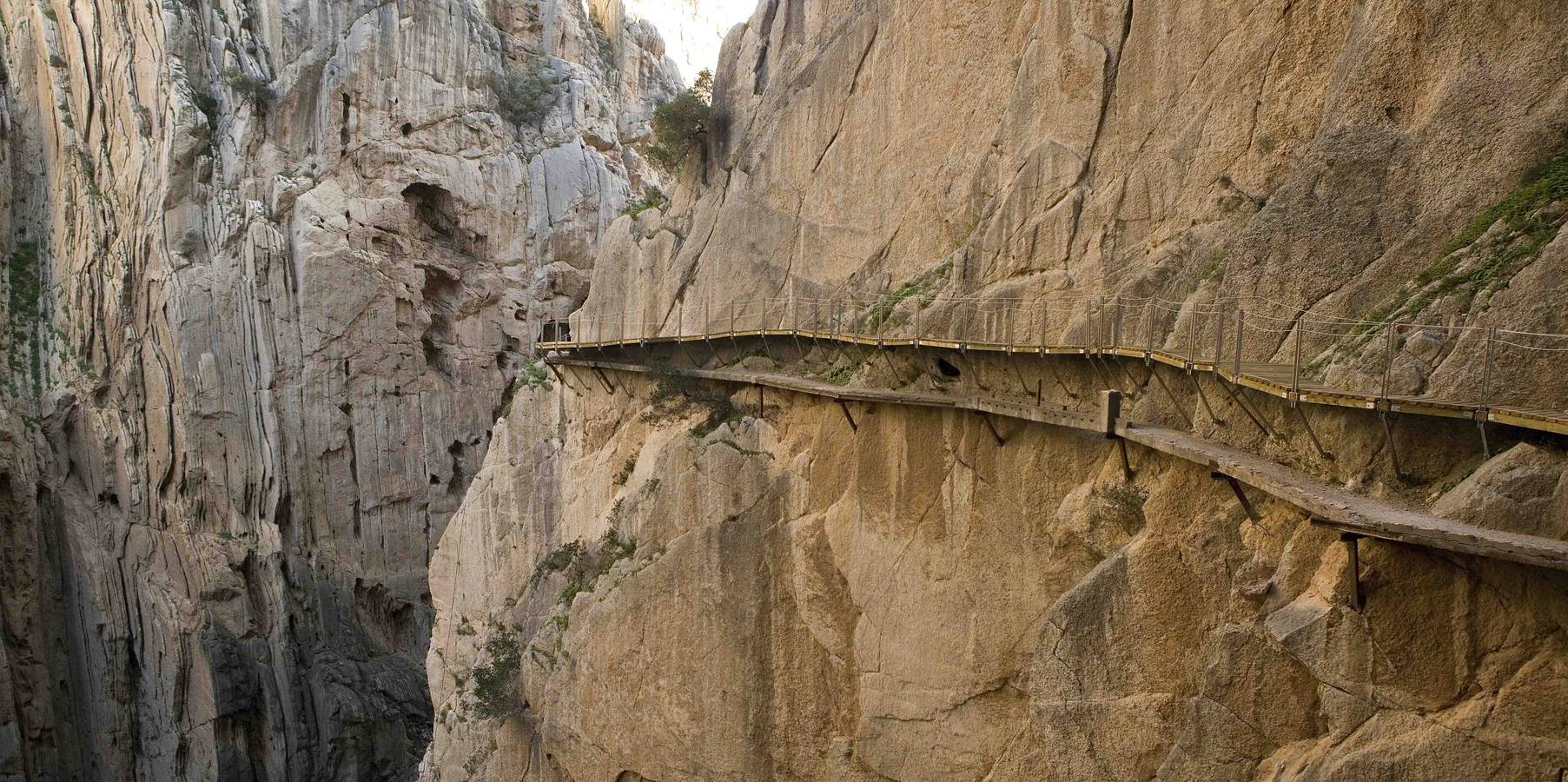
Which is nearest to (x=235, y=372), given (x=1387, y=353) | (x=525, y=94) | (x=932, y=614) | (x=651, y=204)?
(x=525, y=94)

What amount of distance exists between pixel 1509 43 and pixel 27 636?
44.8 meters

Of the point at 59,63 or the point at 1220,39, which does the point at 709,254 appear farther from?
the point at 59,63

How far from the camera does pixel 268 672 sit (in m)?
35.3

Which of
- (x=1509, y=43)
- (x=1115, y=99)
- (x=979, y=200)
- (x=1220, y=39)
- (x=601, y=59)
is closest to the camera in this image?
(x=1509, y=43)

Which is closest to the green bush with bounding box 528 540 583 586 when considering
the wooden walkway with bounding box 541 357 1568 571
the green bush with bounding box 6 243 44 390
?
the wooden walkway with bounding box 541 357 1568 571

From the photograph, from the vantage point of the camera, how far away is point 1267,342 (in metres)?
9.78

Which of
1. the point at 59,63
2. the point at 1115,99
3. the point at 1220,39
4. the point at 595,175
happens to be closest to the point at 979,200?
the point at 1115,99

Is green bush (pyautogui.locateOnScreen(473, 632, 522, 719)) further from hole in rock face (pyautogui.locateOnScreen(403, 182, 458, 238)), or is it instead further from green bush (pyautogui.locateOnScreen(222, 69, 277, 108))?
green bush (pyautogui.locateOnScreen(222, 69, 277, 108))

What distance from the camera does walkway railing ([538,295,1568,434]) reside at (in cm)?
695

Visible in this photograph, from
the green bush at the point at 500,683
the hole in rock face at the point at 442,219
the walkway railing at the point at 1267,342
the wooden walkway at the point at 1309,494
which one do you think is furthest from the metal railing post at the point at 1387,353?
the hole in rock face at the point at 442,219

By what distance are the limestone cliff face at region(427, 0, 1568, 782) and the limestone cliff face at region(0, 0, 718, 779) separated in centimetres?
1456

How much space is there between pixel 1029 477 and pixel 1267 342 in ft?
10.9

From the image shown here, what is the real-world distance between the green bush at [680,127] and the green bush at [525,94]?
1990 cm

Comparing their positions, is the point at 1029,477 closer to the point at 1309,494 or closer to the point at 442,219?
the point at 1309,494
